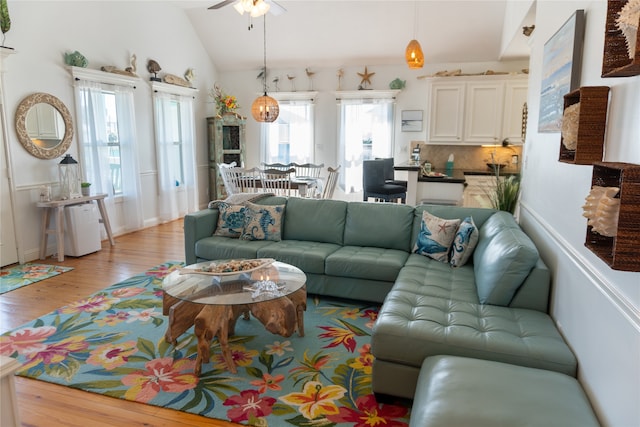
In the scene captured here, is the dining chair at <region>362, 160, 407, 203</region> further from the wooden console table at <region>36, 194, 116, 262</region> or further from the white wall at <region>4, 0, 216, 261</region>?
the wooden console table at <region>36, 194, 116, 262</region>

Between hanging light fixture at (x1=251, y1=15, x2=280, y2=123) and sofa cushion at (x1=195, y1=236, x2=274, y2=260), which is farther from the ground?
hanging light fixture at (x1=251, y1=15, x2=280, y2=123)

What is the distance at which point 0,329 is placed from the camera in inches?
125

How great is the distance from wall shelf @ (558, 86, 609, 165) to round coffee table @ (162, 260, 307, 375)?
5.77 ft

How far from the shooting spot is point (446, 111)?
6.72 m

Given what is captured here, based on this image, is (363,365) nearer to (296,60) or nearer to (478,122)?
(478,122)

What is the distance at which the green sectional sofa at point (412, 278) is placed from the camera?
82.4 inches

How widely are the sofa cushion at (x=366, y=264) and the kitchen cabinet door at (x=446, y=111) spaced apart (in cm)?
377

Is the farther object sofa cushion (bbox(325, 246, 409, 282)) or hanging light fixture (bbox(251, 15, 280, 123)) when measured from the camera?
hanging light fixture (bbox(251, 15, 280, 123))

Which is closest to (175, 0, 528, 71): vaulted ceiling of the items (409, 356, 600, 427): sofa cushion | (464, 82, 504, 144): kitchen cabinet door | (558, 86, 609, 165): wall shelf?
(464, 82, 504, 144): kitchen cabinet door

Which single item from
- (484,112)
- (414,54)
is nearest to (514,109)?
(484,112)

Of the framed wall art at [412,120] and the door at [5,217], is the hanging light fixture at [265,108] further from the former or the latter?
the door at [5,217]

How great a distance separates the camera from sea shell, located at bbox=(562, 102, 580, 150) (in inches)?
66.2

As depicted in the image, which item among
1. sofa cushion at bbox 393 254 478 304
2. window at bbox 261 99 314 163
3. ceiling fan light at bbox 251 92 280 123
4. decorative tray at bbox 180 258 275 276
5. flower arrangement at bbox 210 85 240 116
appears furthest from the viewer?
window at bbox 261 99 314 163

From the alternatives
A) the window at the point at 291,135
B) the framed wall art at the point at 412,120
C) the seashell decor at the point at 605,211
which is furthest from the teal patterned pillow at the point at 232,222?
the framed wall art at the point at 412,120
